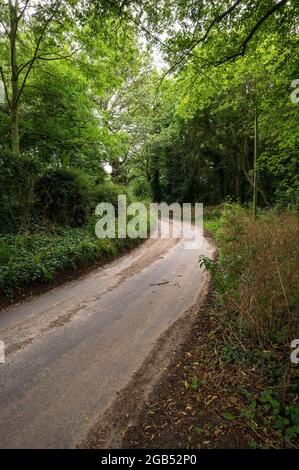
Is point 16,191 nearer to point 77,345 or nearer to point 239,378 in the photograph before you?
point 77,345

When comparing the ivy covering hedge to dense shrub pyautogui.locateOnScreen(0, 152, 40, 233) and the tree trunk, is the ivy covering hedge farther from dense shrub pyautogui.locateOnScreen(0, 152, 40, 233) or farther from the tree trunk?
the tree trunk

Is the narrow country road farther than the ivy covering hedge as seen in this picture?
No

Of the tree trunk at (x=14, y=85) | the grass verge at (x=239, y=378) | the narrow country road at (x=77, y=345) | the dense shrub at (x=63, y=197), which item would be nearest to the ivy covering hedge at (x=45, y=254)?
the narrow country road at (x=77, y=345)

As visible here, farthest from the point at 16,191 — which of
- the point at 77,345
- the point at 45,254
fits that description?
the point at 77,345

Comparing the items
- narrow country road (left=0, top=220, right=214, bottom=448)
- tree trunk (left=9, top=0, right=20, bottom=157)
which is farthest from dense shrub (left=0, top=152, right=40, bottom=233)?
narrow country road (left=0, top=220, right=214, bottom=448)

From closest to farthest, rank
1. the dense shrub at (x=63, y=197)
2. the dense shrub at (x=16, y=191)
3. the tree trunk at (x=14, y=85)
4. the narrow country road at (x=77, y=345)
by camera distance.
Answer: the narrow country road at (x=77, y=345), the dense shrub at (x=16, y=191), the tree trunk at (x=14, y=85), the dense shrub at (x=63, y=197)

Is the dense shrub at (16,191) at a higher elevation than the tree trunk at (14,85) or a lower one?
lower

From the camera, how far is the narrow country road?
305 cm

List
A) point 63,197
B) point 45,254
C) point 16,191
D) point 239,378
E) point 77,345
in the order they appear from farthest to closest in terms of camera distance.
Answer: point 63,197
point 16,191
point 45,254
point 77,345
point 239,378

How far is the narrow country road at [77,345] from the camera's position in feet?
10.00

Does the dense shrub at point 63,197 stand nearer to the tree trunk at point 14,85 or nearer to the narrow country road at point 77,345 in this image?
the tree trunk at point 14,85

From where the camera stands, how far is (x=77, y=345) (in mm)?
4582

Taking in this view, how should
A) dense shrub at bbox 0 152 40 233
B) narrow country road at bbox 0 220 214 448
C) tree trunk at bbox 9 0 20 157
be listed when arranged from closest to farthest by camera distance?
narrow country road at bbox 0 220 214 448 < dense shrub at bbox 0 152 40 233 < tree trunk at bbox 9 0 20 157
